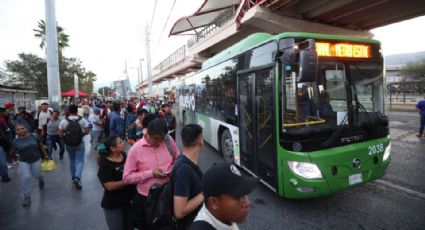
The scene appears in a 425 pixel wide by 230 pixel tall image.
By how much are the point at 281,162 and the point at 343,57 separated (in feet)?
6.63

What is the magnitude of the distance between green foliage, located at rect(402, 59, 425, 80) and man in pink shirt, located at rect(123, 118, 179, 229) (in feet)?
185

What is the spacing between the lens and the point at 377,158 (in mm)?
3957

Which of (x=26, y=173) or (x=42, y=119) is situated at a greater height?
(x=42, y=119)

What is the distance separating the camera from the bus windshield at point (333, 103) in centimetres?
362

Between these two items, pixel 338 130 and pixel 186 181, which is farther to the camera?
pixel 338 130

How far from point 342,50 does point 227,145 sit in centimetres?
359

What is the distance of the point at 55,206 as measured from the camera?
4383 millimetres

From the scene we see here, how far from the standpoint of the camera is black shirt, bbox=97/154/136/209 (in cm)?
253

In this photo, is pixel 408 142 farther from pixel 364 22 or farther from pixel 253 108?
pixel 364 22

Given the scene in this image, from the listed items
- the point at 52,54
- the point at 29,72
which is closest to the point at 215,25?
the point at 52,54

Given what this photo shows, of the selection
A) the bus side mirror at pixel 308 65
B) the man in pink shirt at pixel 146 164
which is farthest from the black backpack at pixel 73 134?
the bus side mirror at pixel 308 65

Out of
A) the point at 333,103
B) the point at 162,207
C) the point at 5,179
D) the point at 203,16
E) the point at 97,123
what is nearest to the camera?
the point at 162,207

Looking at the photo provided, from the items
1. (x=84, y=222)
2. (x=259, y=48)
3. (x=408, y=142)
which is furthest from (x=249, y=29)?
(x=84, y=222)

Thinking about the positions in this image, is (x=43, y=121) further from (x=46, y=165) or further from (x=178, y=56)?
(x=178, y=56)
